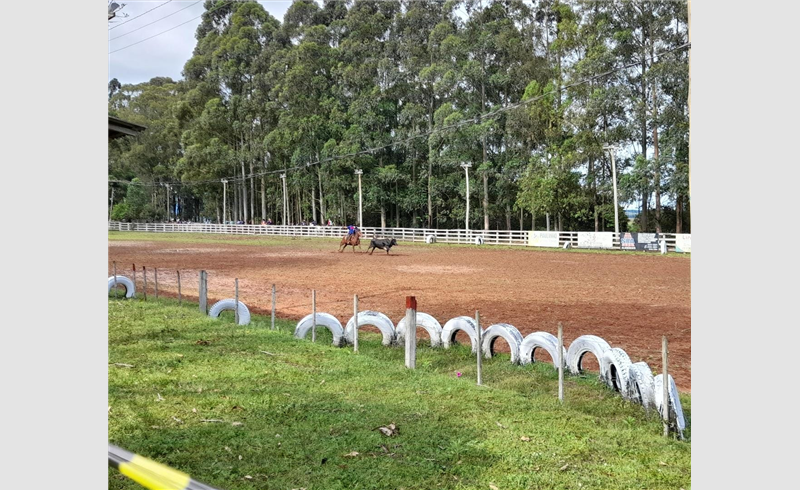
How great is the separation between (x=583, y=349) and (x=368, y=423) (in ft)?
7.52

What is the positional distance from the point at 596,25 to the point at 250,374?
1139 inches

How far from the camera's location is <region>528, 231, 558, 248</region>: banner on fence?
28.1 metres

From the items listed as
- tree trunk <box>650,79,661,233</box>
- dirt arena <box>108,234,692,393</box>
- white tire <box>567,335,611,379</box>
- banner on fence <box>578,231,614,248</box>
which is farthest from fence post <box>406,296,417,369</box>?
banner on fence <box>578,231,614,248</box>

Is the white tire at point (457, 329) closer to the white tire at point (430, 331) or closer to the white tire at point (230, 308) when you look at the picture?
the white tire at point (430, 331)

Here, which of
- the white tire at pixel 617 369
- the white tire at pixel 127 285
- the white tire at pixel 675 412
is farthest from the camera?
the white tire at pixel 127 285

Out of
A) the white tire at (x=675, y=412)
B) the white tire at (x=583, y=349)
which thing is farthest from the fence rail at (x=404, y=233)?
the white tire at (x=675, y=412)

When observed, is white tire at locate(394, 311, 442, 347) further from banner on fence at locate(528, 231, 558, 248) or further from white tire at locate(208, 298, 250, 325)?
banner on fence at locate(528, 231, 558, 248)

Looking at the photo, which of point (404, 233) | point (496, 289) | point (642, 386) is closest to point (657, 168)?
point (496, 289)

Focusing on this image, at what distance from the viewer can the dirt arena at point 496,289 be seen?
792 cm

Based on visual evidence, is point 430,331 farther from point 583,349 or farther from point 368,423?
point 368,423

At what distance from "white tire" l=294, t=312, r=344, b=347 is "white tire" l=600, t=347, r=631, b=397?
111 inches

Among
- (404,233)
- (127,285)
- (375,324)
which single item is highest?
(404,233)

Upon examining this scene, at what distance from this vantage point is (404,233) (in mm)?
37188

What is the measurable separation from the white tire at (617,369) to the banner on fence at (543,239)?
23617mm
